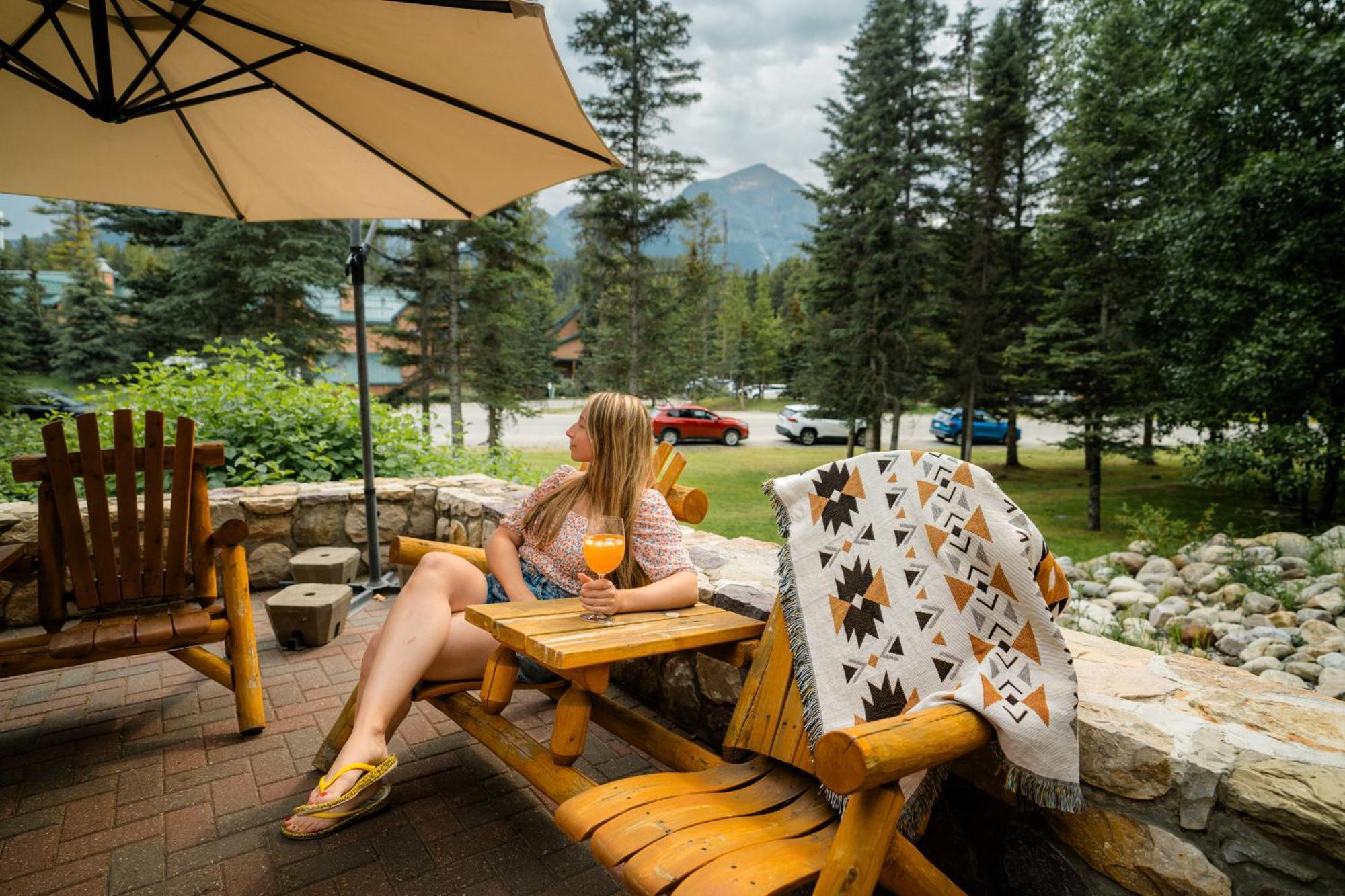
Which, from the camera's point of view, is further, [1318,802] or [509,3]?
[509,3]

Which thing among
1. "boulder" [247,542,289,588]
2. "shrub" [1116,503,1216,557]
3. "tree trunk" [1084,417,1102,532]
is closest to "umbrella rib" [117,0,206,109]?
"boulder" [247,542,289,588]

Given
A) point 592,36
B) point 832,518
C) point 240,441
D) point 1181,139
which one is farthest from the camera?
Answer: point 592,36

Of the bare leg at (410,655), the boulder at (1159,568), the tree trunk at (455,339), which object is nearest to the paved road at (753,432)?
the tree trunk at (455,339)

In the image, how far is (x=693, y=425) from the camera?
64.7ft

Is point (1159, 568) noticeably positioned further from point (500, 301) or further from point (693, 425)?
point (693, 425)

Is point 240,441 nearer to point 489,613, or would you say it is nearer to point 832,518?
point 489,613

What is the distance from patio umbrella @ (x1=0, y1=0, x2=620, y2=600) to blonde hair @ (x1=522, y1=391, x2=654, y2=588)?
937 millimetres

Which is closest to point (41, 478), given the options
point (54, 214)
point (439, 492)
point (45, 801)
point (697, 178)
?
point (45, 801)

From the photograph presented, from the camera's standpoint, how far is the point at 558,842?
6.47ft

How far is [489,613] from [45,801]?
5.36 feet

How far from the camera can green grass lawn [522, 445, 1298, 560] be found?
9086mm

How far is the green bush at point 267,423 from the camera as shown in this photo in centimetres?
477

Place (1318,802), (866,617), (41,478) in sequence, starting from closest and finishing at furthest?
1. (1318,802)
2. (866,617)
3. (41,478)

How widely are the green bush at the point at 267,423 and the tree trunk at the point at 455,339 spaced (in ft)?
23.6
